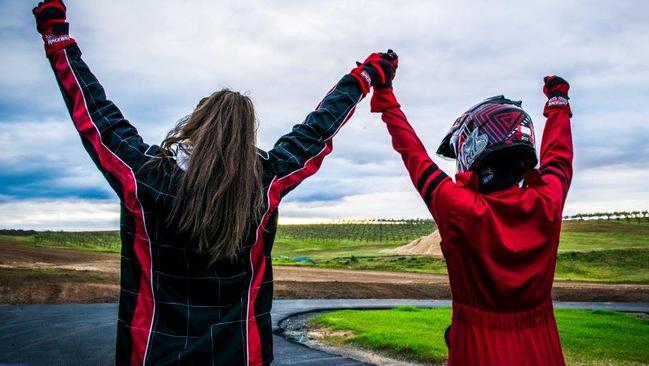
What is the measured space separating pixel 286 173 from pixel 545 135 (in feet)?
4.64

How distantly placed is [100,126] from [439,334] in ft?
34.3

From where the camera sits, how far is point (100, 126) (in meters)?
2.52

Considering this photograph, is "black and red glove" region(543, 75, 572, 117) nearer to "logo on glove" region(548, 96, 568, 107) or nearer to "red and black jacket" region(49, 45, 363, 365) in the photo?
"logo on glove" region(548, 96, 568, 107)

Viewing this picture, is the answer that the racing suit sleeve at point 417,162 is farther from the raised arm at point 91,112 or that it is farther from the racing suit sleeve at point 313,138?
the raised arm at point 91,112

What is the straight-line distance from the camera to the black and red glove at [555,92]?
3.17 meters

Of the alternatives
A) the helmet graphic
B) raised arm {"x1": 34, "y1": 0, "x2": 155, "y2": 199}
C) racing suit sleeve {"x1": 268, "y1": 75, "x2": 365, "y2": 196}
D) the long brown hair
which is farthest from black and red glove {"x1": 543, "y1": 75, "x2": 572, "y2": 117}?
raised arm {"x1": 34, "y1": 0, "x2": 155, "y2": 199}

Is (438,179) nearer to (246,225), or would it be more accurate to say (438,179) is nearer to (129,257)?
(246,225)

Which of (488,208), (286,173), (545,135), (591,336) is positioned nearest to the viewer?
(488,208)

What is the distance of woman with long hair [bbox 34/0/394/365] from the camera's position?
2381 mm

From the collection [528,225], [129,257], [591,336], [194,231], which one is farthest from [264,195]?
[591,336]

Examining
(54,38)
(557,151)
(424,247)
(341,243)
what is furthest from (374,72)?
(341,243)

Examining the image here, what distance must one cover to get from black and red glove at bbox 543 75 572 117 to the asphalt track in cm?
677

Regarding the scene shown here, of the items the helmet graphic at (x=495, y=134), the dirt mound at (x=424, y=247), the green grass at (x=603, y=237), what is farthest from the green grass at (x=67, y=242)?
the helmet graphic at (x=495, y=134)

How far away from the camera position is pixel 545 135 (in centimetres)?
314
